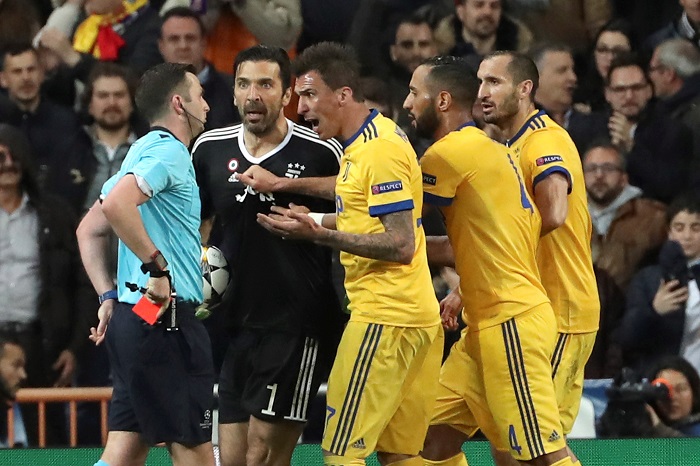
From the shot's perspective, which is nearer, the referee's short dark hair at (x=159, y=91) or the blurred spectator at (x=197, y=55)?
the referee's short dark hair at (x=159, y=91)

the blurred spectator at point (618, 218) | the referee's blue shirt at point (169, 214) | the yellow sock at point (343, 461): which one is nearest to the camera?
the referee's blue shirt at point (169, 214)

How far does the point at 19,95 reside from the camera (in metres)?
7.78

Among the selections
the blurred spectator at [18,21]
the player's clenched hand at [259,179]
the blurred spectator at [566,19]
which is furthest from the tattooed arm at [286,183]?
the blurred spectator at [18,21]

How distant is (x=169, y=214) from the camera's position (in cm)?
461

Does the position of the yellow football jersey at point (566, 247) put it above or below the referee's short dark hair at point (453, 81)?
below

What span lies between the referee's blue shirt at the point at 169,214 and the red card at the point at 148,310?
0.17 meters

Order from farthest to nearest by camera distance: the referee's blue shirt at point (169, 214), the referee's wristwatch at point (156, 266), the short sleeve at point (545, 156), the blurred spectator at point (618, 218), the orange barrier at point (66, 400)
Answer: the blurred spectator at point (618, 218), the orange barrier at point (66, 400), the short sleeve at point (545, 156), the referee's blue shirt at point (169, 214), the referee's wristwatch at point (156, 266)

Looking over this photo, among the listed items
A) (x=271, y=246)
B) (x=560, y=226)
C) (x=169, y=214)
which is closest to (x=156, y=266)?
(x=169, y=214)

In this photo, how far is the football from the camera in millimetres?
5125

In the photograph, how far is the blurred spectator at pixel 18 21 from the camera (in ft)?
26.2

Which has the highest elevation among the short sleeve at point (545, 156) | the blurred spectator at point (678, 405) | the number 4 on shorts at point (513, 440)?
the short sleeve at point (545, 156)

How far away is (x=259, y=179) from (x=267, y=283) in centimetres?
47

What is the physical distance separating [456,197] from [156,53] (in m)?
3.40

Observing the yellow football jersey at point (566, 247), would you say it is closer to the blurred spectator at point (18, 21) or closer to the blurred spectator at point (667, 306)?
the blurred spectator at point (667, 306)
